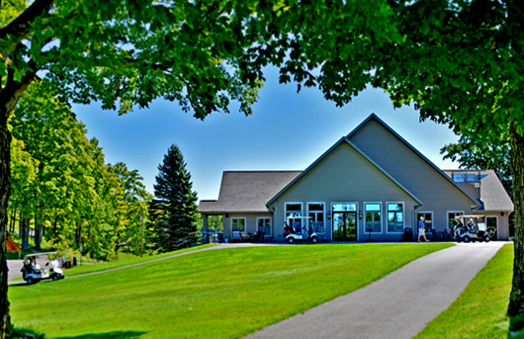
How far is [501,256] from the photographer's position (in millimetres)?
19484

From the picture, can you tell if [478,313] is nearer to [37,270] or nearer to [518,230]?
[518,230]

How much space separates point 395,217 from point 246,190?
13742 mm

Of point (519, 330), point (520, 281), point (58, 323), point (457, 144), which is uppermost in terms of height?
point (457, 144)

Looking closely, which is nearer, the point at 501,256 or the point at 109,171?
the point at 501,256

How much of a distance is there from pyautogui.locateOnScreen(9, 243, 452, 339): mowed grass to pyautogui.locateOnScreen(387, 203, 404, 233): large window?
956 cm

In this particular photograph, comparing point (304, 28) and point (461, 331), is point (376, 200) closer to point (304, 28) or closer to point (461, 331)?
point (461, 331)

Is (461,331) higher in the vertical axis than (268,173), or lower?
lower

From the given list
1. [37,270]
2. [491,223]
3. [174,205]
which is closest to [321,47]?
[37,270]

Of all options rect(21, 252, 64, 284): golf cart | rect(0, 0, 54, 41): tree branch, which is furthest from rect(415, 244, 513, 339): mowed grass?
rect(21, 252, 64, 284): golf cart

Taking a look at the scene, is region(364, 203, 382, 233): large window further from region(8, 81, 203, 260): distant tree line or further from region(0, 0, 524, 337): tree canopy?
region(0, 0, 524, 337): tree canopy

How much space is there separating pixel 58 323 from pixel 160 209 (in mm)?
49253

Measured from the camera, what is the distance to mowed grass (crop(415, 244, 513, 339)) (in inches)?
353

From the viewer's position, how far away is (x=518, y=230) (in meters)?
9.52

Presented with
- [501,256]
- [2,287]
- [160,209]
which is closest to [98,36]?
[2,287]
